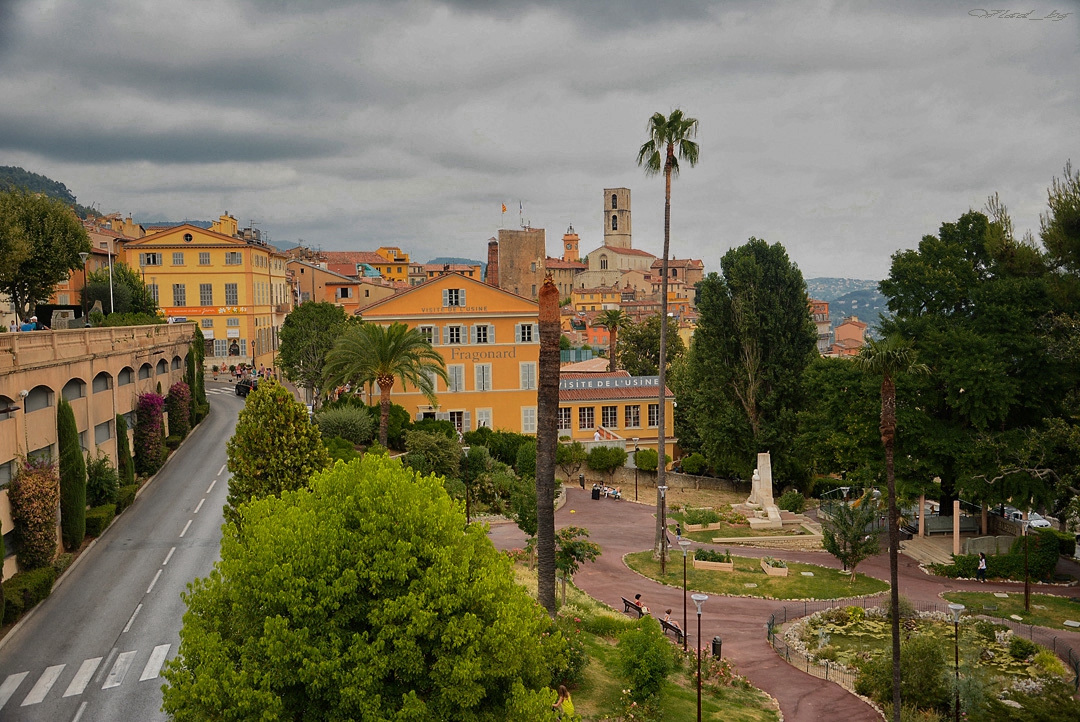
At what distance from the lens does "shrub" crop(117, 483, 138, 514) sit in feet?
107

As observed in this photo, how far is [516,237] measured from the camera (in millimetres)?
67375

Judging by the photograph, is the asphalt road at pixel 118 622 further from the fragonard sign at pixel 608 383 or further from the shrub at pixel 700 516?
the fragonard sign at pixel 608 383

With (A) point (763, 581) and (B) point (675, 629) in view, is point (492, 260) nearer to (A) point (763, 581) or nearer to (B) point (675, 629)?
(A) point (763, 581)

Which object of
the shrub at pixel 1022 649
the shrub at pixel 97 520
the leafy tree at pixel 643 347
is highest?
the leafy tree at pixel 643 347

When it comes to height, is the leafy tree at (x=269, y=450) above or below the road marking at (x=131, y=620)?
above

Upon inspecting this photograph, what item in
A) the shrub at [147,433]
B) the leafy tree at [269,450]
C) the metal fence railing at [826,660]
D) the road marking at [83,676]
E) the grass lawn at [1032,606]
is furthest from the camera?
the shrub at [147,433]

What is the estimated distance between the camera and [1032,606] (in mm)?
30016

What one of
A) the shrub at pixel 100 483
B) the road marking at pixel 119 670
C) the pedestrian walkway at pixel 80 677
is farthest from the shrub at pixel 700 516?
the road marking at pixel 119 670

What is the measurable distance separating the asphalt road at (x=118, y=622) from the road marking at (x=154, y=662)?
24 mm

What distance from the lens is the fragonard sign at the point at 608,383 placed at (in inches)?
2203

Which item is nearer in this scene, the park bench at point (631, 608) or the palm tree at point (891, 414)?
the palm tree at point (891, 414)

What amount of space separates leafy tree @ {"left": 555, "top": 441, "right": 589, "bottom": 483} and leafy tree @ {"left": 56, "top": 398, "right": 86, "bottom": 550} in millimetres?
27802

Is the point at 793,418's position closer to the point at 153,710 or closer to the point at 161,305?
the point at 153,710

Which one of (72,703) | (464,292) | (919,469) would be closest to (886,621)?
(919,469)
